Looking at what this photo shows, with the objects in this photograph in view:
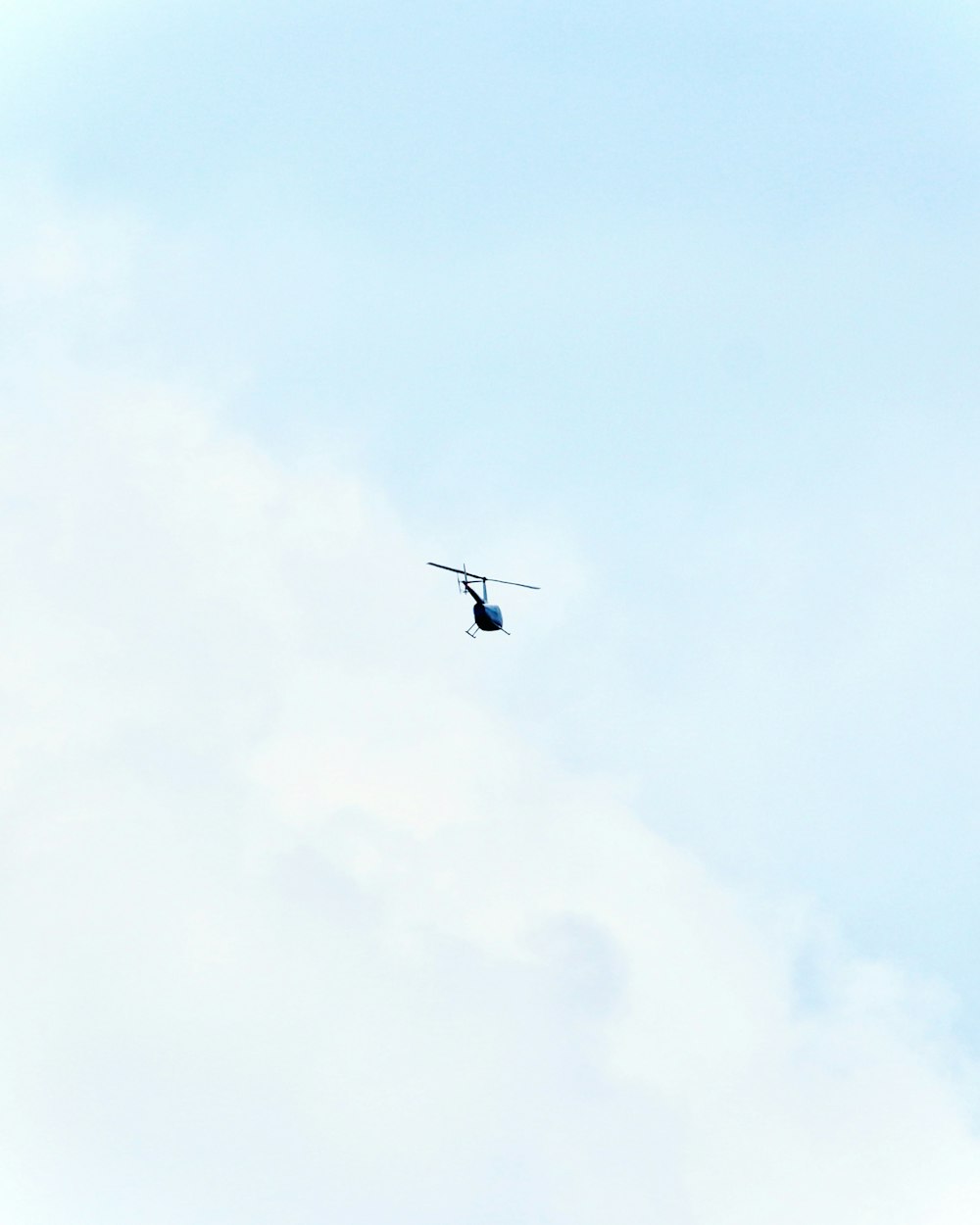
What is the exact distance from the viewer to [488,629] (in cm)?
10725
